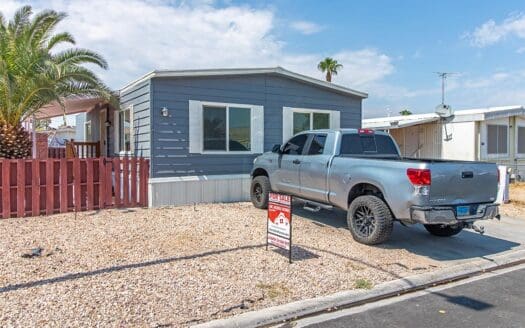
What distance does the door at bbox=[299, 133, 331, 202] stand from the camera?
307 inches

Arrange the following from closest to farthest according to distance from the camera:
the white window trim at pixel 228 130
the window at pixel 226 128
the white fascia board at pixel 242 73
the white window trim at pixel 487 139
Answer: the white fascia board at pixel 242 73 < the white window trim at pixel 228 130 < the window at pixel 226 128 < the white window trim at pixel 487 139

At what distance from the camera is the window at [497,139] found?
18.1 meters

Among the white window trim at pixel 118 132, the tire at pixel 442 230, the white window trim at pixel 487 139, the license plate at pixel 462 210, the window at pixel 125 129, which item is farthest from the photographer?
the white window trim at pixel 487 139

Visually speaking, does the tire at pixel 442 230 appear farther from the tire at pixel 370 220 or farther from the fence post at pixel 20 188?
the fence post at pixel 20 188

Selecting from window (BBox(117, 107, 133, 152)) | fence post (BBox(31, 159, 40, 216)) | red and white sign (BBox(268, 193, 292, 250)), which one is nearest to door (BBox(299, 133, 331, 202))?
red and white sign (BBox(268, 193, 292, 250))

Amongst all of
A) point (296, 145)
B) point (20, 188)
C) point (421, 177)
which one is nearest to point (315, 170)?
point (296, 145)

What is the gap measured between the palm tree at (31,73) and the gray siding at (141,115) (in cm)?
74

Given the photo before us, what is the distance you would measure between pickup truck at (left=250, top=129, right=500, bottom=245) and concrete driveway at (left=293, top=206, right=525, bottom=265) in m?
0.34

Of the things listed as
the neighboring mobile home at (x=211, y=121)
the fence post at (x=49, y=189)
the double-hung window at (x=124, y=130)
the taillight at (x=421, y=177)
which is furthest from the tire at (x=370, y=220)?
the double-hung window at (x=124, y=130)

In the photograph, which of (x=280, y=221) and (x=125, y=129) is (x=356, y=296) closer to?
(x=280, y=221)

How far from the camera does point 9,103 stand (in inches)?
355

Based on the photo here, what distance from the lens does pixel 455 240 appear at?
774 centimetres

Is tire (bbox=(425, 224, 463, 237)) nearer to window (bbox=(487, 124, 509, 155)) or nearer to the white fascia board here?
the white fascia board

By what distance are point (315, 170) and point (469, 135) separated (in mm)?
12162
